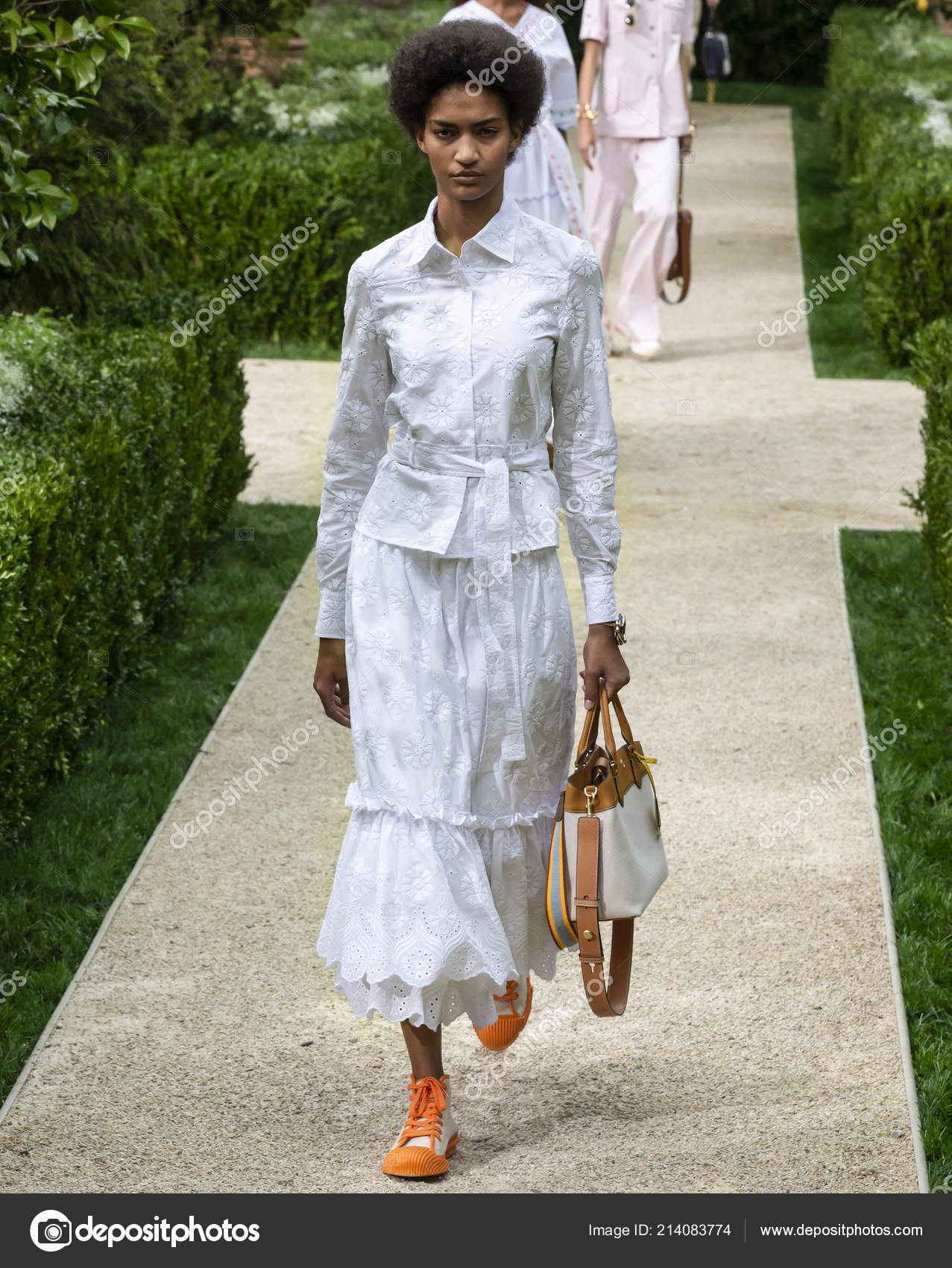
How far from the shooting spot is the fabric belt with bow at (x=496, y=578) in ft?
10.4

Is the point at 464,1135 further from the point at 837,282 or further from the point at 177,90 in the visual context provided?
the point at 837,282

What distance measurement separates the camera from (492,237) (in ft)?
10.2

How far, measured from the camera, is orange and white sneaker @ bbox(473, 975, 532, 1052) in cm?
357

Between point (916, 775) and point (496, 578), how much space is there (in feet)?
8.49

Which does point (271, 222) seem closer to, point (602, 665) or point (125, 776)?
point (125, 776)

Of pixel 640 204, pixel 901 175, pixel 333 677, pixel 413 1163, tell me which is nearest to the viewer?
pixel 413 1163

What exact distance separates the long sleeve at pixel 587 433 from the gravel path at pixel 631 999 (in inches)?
45.4

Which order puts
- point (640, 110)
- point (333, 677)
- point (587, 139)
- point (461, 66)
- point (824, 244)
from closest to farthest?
point (461, 66), point (333, 677), point (587, 139), point (640, 110), point (824, 244)

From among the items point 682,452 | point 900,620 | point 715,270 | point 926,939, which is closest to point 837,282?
point 715,270

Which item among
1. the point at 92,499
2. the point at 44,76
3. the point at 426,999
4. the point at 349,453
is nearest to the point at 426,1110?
the point at 426,999

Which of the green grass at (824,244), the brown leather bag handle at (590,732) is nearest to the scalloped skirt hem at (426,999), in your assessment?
the brown leather bag handle at (590,732)

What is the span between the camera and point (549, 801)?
11.0ft

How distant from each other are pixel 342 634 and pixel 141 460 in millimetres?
2735

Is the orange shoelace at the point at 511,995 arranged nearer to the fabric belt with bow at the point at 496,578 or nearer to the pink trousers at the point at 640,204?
the fabric belt with bow at the point at 496,578
